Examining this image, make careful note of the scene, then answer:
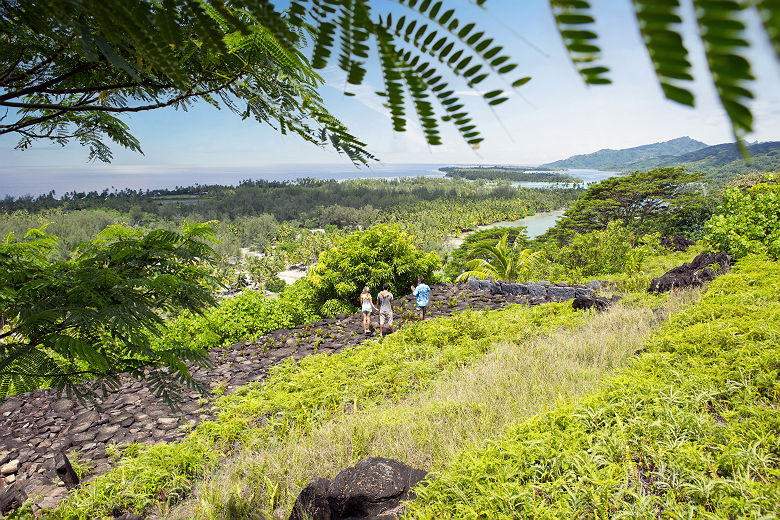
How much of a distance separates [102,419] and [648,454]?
5.68 metres

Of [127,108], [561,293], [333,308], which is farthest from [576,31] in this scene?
[333,308]

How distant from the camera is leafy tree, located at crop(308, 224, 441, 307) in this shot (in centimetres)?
1070

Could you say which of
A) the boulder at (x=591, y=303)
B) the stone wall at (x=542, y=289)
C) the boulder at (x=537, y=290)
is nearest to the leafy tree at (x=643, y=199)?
the stone wall at (x=542, y=289)

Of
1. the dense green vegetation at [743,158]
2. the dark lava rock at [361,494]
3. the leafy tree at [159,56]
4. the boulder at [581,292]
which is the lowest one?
the boulder at [581,292]

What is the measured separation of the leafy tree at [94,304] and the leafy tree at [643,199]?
2843 centimetres

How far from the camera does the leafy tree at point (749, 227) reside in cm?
712

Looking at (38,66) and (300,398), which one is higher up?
(38,66)

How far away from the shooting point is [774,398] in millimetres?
2463

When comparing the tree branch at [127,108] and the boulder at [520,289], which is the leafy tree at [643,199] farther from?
the tree branch at [127,108]

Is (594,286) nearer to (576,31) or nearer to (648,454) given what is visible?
(648,454)

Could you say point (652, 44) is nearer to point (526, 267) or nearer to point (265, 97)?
point (265, 97)

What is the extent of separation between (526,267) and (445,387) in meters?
8.49

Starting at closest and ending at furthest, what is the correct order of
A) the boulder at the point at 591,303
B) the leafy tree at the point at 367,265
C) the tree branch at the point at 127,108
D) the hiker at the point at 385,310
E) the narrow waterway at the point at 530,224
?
the tree branch at the point at 127,108 → the boulder at the point at 591,303 → the hiker at the point at 385,310 → the leafy tree at the point at 367,265 → the narrow waterway at the point at 530,224

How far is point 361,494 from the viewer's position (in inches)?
87.4
